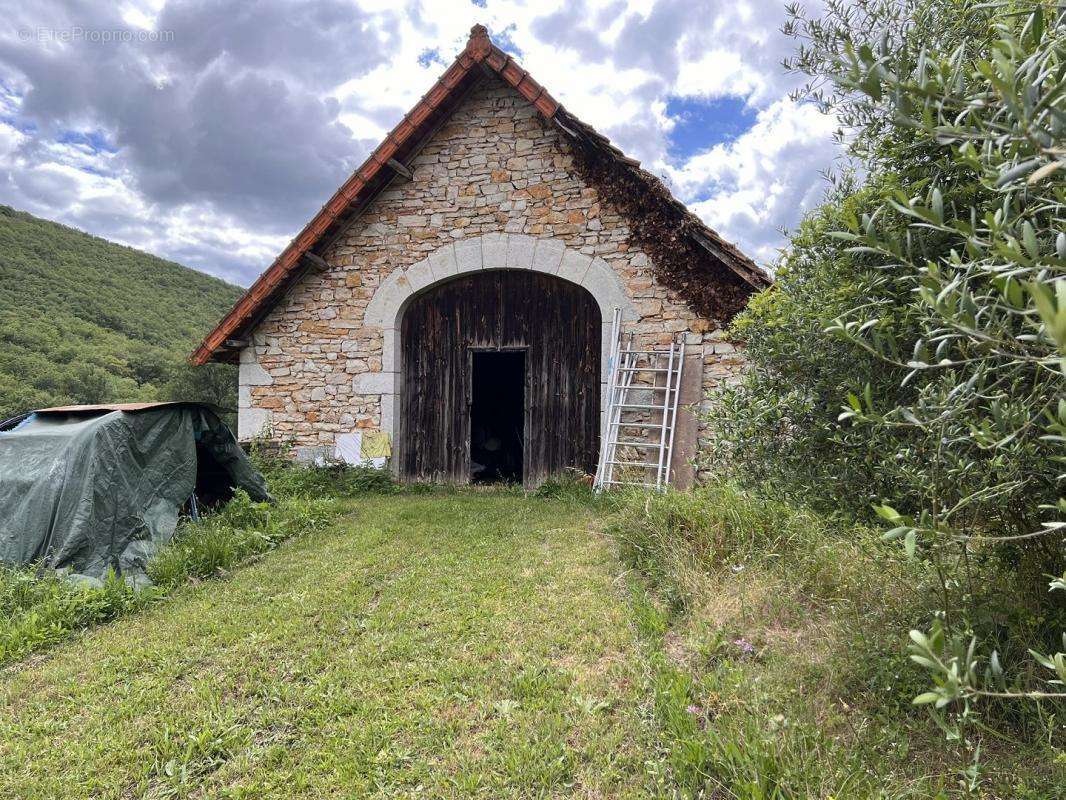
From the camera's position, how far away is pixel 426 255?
290 inches

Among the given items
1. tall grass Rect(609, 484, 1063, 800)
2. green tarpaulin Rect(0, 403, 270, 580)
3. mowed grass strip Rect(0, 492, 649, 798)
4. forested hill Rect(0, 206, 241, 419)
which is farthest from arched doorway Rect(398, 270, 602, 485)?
forested hill Rect(0, 206, 241, 419)

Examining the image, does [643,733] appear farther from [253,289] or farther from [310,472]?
[253,289]

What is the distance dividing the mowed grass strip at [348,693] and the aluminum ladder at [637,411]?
2401mm

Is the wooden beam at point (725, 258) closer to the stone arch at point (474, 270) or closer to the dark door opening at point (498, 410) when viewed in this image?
the stone arch at point (474, 270)

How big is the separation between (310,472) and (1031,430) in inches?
286

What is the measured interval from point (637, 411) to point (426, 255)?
354cm

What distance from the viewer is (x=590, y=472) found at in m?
7.17

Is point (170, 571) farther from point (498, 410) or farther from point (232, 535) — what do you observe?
point (498, 410)

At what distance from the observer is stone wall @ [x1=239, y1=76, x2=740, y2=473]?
266 inches

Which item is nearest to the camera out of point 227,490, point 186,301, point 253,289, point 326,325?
point 227,490

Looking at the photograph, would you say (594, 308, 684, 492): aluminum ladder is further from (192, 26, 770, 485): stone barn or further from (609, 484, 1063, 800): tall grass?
(609, 484, 1063, 800): tall grass

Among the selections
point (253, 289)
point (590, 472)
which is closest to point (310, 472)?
point (253, 289)

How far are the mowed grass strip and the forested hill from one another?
54.5 feet

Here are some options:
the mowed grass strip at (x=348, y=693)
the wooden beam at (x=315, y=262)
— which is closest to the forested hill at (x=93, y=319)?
the wooden beam at (x=315, y=262)
